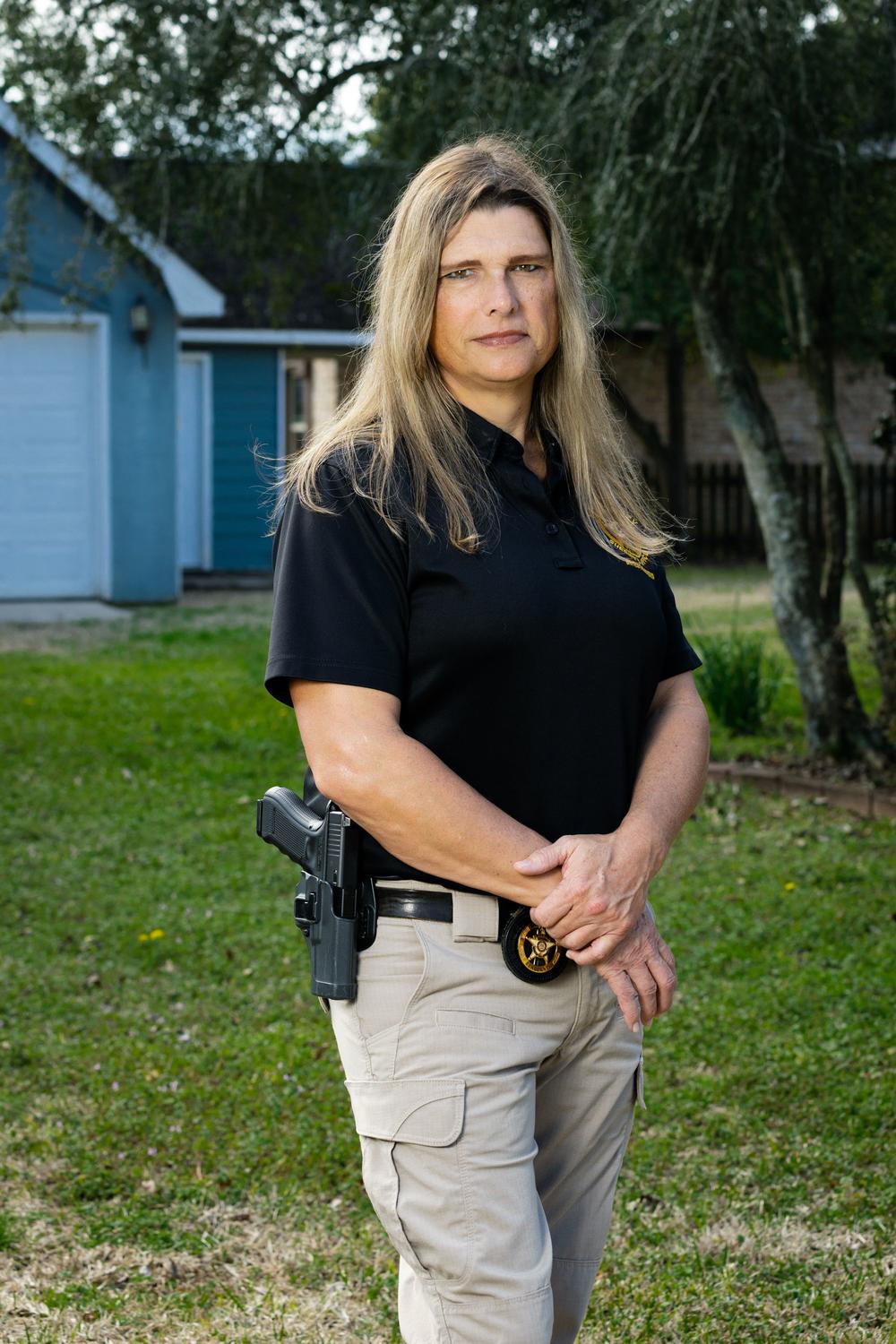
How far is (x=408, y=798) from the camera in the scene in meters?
2.16

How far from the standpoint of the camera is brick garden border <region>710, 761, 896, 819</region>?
7.35 meters

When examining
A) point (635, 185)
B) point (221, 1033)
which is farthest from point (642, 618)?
point (635, 185)

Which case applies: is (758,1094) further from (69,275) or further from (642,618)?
(69,275)

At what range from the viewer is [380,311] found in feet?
7.98

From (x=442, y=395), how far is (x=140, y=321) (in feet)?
43.7

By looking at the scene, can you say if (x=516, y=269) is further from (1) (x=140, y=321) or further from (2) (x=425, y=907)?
(1) (x=140, y=321)

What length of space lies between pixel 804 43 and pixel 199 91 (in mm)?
3100

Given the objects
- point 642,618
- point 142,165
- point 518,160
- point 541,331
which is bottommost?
→ point 642,618

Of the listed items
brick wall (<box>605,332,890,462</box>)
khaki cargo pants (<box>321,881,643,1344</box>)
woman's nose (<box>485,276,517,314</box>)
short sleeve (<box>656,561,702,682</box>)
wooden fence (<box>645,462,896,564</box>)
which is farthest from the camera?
brick wall (<box>605,332,890,462</box>)

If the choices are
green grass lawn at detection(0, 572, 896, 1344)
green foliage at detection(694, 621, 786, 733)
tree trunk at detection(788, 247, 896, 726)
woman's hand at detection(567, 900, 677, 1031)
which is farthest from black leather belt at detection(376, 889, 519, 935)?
green foliage at detection(694, 621, 786, 733)

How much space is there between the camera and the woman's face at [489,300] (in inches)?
93.6

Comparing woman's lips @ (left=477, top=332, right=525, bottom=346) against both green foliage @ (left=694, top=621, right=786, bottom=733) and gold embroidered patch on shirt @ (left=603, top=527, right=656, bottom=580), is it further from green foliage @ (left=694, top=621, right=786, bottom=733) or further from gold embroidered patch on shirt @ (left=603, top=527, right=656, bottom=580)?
green foliage @ (left=694, top=621, right=786, bottom=733)

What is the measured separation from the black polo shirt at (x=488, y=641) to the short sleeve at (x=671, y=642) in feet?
0.71

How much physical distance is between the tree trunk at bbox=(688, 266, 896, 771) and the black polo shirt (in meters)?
5.78
